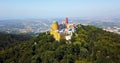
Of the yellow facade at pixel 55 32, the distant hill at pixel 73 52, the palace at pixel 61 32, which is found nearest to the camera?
the distant hill at pixel 73 52

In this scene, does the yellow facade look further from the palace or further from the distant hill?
the distant hill

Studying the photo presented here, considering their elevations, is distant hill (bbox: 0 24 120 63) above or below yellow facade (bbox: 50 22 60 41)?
below

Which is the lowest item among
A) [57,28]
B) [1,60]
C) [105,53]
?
[1,60]

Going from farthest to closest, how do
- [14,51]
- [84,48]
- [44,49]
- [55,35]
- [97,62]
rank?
[14,51], [55,35], [44,49], [84,48], [97,62]

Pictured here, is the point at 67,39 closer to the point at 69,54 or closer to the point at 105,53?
the point at 69,54

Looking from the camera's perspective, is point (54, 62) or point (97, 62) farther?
point (54, 62)

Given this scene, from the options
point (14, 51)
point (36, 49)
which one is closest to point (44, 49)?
point (36, 49)

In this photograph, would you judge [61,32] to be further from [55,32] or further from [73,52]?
[73,52]

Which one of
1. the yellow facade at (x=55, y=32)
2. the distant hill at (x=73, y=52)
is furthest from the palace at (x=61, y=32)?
the distant hill at (x=73, y=52)

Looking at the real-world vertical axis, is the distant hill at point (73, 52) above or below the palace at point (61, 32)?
below

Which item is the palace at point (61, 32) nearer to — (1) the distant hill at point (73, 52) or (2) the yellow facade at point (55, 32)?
(2) the yellow facade at point (55, 32)

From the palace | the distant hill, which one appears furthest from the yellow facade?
the distant hill
